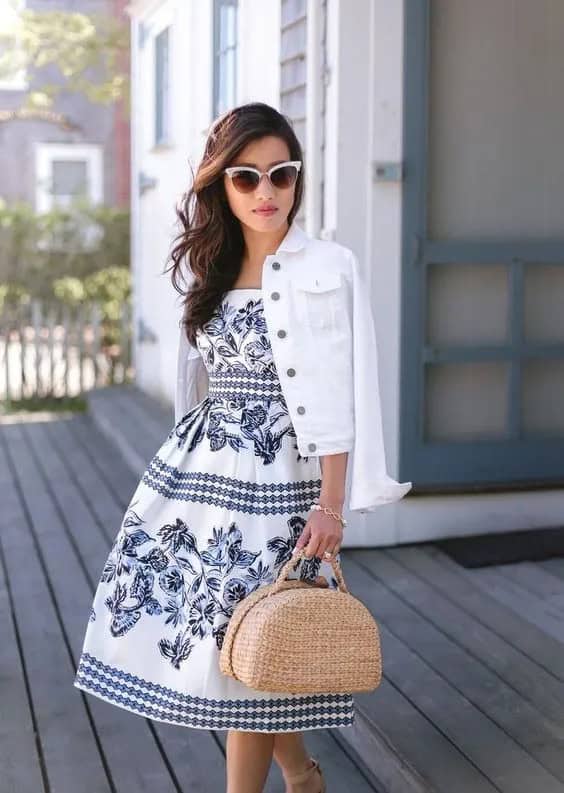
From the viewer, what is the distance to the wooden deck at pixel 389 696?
3.04m

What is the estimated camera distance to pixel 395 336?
4.75 m

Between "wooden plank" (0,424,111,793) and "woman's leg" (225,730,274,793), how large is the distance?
588 millimetres

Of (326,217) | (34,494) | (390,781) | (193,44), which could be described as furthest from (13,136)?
(390,781)

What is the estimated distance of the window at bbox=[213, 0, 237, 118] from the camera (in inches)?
257

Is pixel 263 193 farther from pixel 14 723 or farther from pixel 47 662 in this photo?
pixel 47 662

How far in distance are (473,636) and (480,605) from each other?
331mm

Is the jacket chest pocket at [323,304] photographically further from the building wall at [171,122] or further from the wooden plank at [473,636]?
the building wall at [171,122]

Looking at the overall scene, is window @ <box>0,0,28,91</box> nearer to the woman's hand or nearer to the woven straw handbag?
the woman's hand

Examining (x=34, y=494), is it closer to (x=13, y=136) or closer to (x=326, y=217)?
(x=326, y=217)

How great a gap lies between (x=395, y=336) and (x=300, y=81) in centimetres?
121

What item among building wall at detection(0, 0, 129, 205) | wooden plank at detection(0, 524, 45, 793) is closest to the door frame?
wooden plank at detection(0, 524, 45, 793)

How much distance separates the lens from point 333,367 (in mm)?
2516

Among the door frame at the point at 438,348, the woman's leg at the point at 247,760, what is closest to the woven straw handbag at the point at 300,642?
the woman's leg at the point at 247,760

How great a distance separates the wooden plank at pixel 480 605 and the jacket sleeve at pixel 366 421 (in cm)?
126
